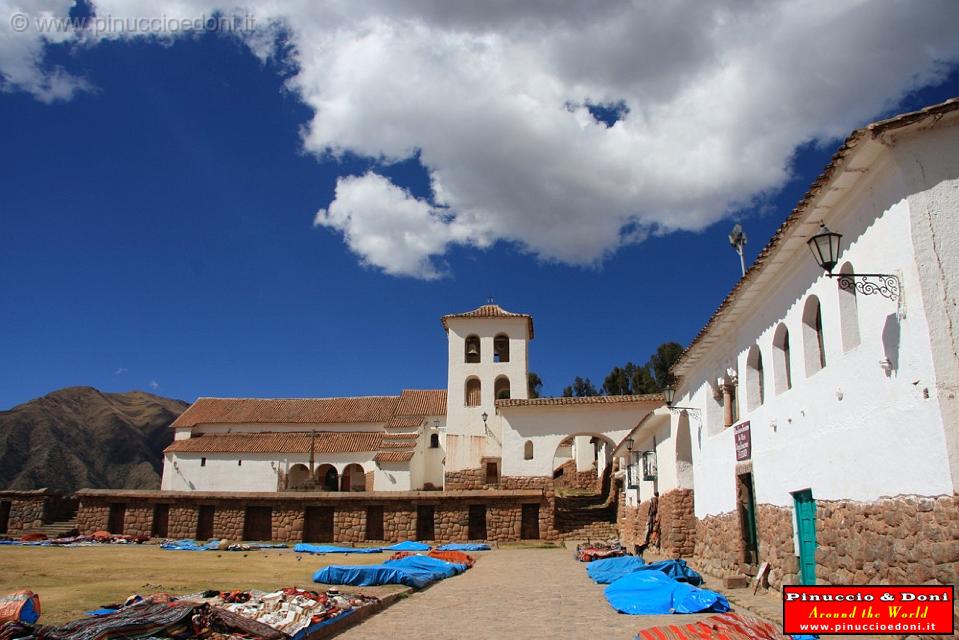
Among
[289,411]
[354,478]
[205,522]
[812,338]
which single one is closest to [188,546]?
[205,522]

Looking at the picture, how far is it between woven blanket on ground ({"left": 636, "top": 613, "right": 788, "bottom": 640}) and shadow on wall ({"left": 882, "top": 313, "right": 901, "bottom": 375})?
9.49 feet

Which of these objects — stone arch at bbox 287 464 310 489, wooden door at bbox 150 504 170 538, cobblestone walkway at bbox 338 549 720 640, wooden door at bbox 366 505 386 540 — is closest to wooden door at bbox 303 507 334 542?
wooden door at bbox 366 505 386 540

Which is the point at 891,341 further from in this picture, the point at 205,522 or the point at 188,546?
the point at 205,522

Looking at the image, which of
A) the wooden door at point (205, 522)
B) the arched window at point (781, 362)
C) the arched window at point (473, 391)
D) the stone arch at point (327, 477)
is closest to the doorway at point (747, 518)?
the arched window at point (781, 362)

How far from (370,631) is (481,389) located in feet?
92.4

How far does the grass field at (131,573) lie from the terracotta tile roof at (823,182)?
7.93 m

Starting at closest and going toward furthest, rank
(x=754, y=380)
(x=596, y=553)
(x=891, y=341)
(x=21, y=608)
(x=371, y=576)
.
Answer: (x=891, y=341)
(x=21, y=608)
(x=754, y=380)
(x=371, y=576)
(x=596, y=553)

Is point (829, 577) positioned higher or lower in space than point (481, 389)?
lower

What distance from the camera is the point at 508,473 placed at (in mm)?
30906

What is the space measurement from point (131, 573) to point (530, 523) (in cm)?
1466

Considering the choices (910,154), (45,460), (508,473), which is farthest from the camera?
(45,460)

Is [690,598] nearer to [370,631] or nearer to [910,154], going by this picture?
[370,631]

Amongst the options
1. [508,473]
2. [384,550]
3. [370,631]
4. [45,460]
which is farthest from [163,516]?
Answer: [45,460]

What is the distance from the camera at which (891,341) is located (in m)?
6.81
